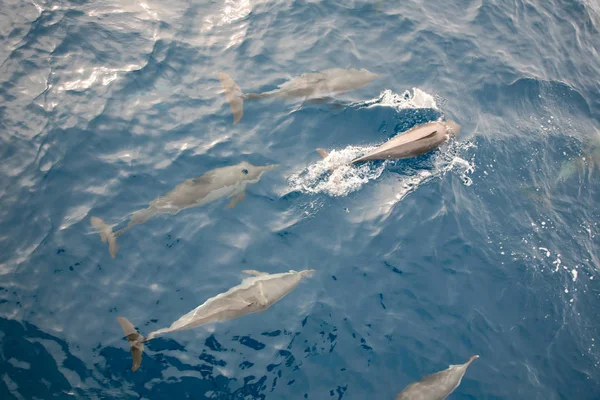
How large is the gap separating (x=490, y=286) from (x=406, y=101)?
511cm

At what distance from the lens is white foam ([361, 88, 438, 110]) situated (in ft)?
35.3

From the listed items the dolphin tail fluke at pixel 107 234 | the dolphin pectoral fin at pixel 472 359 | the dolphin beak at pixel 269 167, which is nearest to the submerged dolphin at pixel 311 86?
the dolphin beak at pixel 269 167

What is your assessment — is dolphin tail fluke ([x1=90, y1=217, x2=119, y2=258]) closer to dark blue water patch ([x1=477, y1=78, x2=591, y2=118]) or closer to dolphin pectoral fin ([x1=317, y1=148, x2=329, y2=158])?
dolphin pectoral fin ([x1=317, y1=148, x2=329, y2=158])

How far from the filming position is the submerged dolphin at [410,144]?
961 cm

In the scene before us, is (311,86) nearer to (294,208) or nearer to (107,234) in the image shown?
(294,208)

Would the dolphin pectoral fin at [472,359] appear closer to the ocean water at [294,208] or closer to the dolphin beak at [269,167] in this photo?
the ocean water at [294,208]

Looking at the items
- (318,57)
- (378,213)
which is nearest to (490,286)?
(378,213)

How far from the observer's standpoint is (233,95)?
10.6 m

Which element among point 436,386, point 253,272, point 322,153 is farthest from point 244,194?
point 436,386

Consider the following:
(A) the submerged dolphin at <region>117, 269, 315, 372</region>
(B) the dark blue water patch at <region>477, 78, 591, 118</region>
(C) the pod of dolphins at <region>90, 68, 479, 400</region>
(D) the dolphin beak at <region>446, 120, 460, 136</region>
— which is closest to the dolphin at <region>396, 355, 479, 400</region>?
(C) the pod of dolphins at <region>90, 68, 479, 400</region>

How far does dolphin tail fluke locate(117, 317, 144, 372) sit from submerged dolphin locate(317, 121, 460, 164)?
5.46 m

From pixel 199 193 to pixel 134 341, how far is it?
3.24 meters

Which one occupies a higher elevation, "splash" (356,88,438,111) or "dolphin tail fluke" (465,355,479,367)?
"splash" (356,88,438,111)

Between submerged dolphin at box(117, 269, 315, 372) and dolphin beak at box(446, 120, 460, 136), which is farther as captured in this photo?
dolphin beak at box(446, 120, 460, 136)
